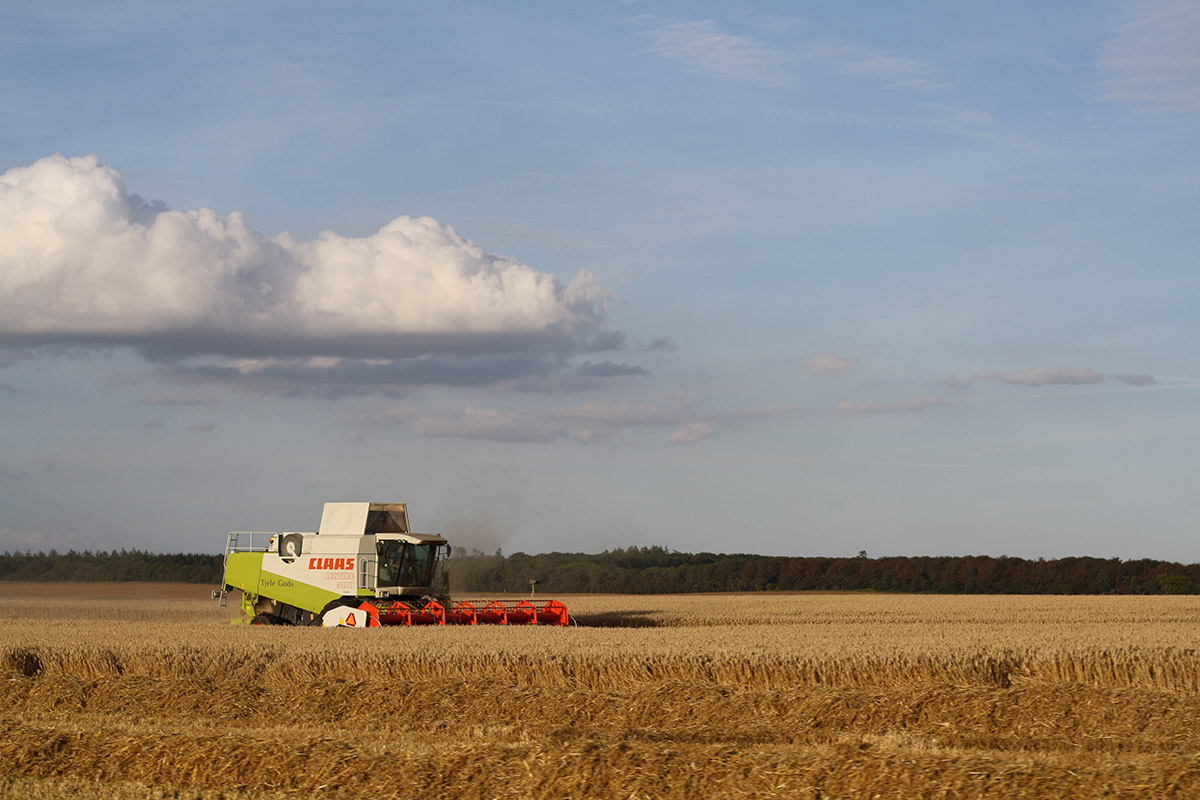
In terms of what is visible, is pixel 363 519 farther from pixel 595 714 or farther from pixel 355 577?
pixel 595 714

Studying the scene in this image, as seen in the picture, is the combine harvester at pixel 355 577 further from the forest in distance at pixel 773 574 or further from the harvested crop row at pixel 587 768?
the forest in distance at pixel 773 574

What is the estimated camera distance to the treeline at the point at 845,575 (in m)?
64.6

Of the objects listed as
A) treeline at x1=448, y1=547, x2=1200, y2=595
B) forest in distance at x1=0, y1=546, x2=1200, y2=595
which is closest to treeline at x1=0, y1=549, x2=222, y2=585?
forest in distance at x1=0, y1=546, x2=1200, y2=595

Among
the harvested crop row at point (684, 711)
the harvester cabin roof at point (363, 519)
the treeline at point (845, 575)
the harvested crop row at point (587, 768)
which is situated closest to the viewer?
the harvested crop row at point (587, 768)

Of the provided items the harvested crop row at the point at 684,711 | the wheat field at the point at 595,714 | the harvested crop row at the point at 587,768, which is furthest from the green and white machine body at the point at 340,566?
the harvested crop row at the point at 587,768

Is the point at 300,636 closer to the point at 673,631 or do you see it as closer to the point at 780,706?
the point at 673,631

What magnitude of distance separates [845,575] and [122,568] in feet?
152

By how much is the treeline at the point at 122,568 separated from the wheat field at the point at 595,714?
169ft

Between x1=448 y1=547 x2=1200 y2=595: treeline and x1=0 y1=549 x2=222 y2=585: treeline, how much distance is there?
20.6 metres

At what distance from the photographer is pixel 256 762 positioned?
1084cm

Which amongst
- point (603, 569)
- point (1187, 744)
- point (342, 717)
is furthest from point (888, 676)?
point (603, 569)

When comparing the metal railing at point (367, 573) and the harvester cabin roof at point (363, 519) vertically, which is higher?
the harvester cabin roof at point (363, 519)

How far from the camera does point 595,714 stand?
46.8ft

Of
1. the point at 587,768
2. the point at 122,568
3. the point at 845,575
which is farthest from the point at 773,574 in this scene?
the point at 587,768
